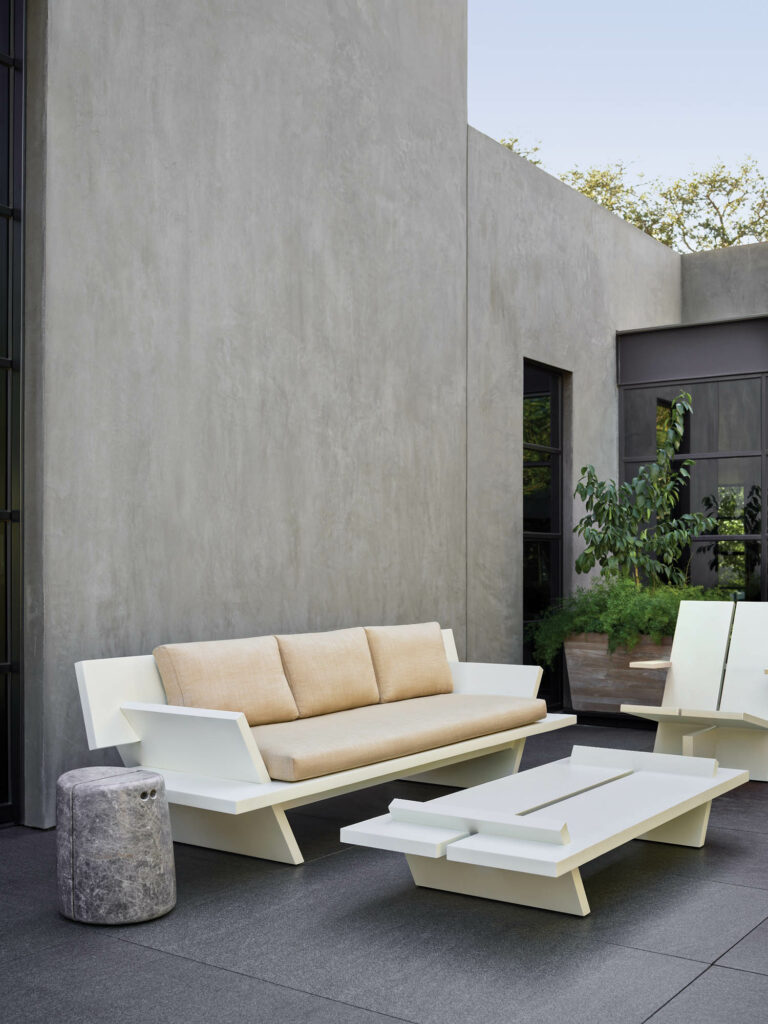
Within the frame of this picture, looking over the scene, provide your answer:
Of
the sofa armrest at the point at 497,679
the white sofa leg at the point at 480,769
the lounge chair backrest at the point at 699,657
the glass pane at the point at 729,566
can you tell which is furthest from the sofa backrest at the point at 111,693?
the glass pane at the point at 729,566

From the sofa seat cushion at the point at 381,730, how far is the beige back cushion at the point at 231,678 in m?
0.12

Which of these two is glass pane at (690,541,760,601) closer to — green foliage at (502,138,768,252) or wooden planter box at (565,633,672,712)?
wooden planter box at (565,633,672,712)

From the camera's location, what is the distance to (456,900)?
12.7 ft

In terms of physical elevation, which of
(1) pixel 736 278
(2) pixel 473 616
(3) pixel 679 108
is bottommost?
(2) pixel 473 616

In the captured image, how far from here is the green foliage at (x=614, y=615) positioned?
8.13 meters

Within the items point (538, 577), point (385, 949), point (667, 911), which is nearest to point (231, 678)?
point (385, 949)

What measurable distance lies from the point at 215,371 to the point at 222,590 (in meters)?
1.24

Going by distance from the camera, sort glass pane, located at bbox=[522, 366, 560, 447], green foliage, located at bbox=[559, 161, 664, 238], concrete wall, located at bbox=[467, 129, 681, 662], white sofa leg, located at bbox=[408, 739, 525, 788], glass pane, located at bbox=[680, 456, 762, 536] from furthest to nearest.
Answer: green foliage, located at bbox=[559, 161, 664, 238] → glass pane, located at bbox=[680, 456, 762, 536] → glass pane, located at bbox=[522, 366, 560, 447] → concrete wall, located at bbox=[467, 129, 681, 662] → white sofa leg, located at bbox=[408, 739, 525, 788]

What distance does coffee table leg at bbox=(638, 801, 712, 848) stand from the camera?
15.1 feet

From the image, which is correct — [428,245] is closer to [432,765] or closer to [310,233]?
[310,233]

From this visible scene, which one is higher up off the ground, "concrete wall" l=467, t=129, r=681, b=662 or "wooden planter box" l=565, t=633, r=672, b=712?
"concrete wall" l=467, t=129, r=681, b=662

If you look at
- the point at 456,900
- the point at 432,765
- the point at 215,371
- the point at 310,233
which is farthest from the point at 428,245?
the point at 456,900

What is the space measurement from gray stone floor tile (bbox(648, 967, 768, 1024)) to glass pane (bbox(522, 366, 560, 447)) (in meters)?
6.35

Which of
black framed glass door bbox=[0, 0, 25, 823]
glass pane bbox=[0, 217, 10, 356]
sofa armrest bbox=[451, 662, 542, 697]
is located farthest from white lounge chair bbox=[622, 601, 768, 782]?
glass pane bbox=[0, 217, 10, 356]
